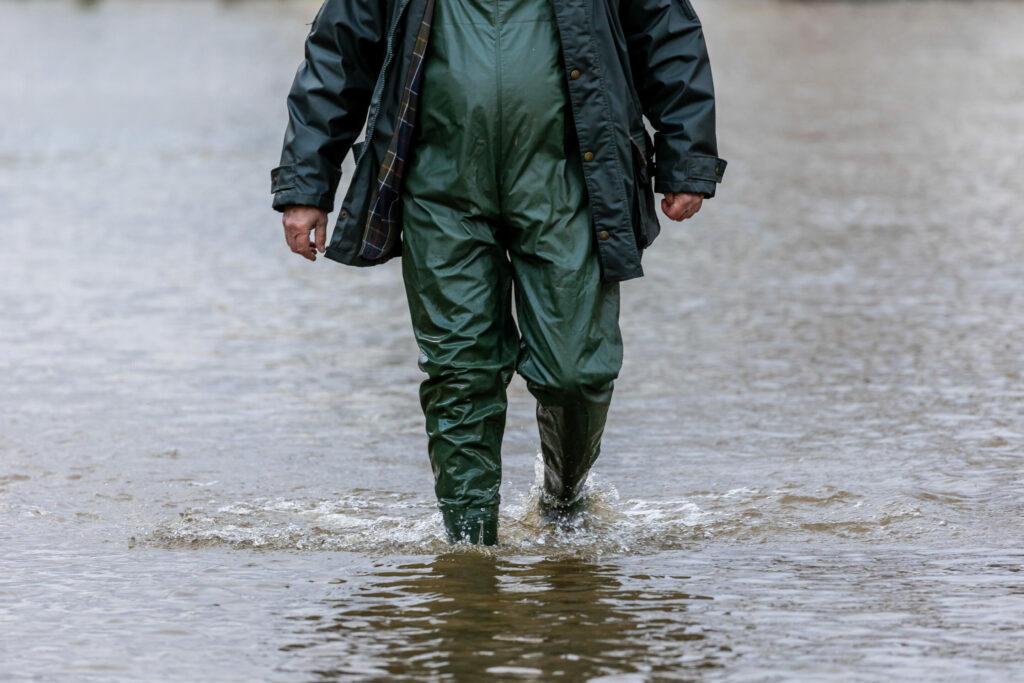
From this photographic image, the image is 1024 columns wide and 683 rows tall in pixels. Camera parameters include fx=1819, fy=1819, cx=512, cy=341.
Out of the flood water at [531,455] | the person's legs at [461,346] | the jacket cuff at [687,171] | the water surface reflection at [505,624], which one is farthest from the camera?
the jacket cuff at [687,171]

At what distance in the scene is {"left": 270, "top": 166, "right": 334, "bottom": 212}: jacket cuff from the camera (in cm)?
453

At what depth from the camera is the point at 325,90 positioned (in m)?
4.52

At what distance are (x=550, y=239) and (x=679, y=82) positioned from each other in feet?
1.75

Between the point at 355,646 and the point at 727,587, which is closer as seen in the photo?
the point at 355,646

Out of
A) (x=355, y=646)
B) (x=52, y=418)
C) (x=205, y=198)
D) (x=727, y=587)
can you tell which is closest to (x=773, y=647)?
(x=727, y=587)

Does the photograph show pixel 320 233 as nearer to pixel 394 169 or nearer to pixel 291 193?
pixel 291 193

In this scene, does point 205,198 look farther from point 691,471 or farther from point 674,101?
point 674,101

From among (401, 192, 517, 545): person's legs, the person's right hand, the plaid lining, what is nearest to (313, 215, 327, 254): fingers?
the person's right hand

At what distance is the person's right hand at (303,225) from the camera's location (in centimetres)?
459

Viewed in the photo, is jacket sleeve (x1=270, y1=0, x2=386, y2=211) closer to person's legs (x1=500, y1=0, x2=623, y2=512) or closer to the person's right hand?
the person's right hand

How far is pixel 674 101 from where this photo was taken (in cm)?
461

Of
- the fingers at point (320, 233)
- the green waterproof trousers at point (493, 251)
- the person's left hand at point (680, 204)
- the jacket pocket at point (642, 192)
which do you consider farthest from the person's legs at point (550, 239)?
the fingers at point (320, 233)

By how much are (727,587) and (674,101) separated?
1.23 metres

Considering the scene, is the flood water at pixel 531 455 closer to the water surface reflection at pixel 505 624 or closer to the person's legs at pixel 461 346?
the water surface reflection at pixel 505 624
